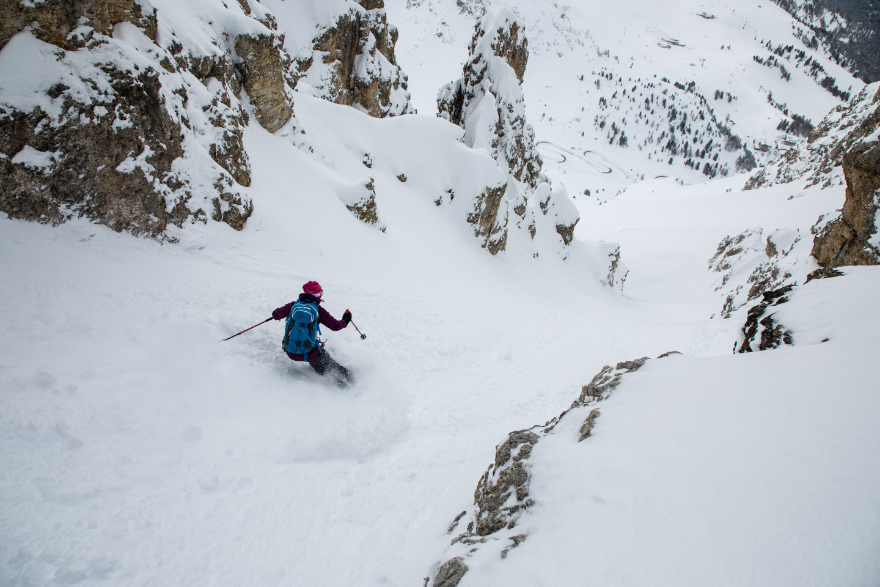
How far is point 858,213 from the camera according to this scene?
476 inches

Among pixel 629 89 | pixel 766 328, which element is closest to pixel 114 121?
pixel 766 328

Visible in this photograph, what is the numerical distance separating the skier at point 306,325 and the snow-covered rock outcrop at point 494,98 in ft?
75.6

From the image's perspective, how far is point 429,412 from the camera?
25.5 feet

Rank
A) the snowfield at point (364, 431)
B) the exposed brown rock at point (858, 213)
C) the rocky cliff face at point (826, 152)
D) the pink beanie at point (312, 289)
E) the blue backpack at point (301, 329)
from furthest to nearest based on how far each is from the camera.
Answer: the rocky cliff face at point (826, 152) → the exposed brown rock at point (858, 213) → the pink beanie at point (312, 289) → the blue backpack at point (301, 329) → the snowfield at point (364, 431)

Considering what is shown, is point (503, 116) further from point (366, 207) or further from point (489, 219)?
point (366, 207)

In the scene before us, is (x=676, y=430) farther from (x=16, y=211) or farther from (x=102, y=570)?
(x=16, y=211)

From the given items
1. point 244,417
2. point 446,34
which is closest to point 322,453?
point 244,417

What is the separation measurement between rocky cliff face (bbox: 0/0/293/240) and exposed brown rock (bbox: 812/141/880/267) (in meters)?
18.0

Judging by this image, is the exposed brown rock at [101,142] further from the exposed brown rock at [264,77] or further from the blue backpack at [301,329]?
the exposed brown rock at [264,77]

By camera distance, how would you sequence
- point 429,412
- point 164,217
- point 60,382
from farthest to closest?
point 164,217
point 429,412
point 60,382

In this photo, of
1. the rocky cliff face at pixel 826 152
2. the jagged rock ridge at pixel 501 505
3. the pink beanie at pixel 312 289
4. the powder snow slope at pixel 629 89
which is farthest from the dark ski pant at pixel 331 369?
the powder snow slope at pixel 629 89

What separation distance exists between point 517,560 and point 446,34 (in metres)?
154

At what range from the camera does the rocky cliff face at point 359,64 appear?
86.0 ft

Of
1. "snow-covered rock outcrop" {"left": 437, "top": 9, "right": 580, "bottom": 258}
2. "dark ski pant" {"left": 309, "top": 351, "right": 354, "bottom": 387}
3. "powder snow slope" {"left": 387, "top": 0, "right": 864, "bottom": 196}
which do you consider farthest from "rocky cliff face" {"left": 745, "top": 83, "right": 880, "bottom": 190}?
"dark ski pant" {"left": 309, "top": 351, "right": 354, "bottom": 387}
